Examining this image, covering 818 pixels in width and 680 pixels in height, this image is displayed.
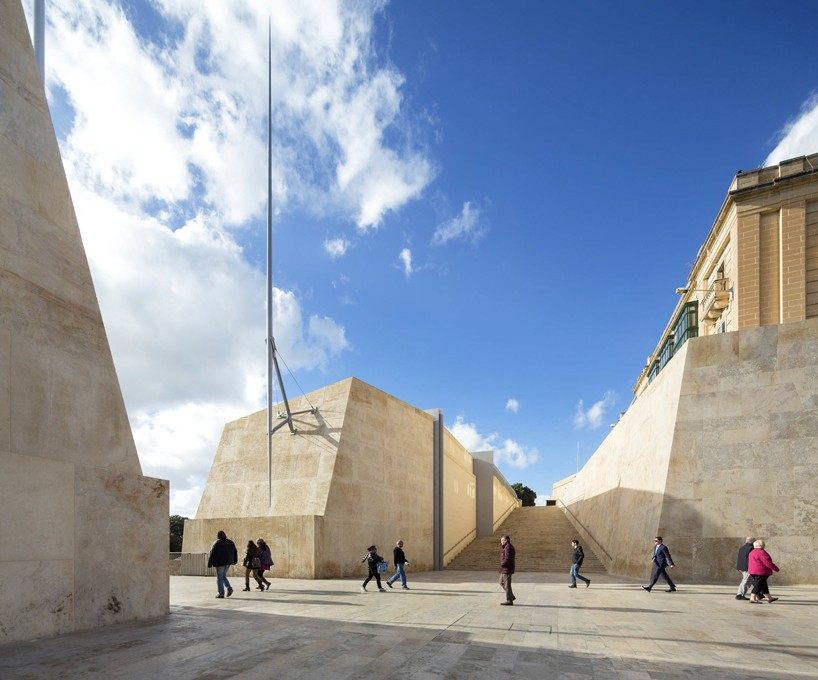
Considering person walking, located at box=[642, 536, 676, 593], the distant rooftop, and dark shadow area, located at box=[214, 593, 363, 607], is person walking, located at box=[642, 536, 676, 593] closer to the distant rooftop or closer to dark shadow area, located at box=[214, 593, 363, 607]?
dark shadow area, located at box=[214, 593, 363, 607]

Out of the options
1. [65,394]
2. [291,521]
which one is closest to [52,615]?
[65,394]

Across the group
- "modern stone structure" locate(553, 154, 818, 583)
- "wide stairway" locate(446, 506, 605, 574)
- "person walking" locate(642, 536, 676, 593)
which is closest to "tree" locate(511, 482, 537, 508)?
"wide stairway" locate(446, 506, 605, 574)

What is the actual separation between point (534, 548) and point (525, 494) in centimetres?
5202

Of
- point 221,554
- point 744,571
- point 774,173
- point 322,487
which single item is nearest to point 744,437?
point 744,571

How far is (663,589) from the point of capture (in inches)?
533

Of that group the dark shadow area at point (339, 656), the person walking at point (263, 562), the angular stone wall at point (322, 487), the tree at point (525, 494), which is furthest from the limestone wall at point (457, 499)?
the tree at point (525, 494)

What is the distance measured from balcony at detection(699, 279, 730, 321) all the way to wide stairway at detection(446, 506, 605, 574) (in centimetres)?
1151

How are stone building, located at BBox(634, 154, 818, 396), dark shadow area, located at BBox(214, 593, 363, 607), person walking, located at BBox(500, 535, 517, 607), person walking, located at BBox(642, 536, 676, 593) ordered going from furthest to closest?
stone building, located at BBox(634, 154, 818, 396) → person walking, located at BBox(642, 536, 676, 593) → person walking, located at BBox(500, 535, 517, 607) → dark shadow area, located at BBox(214, 593, 363, 607)

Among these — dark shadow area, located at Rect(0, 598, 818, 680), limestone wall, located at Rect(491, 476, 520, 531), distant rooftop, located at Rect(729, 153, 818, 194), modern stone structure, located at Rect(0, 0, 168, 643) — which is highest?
distant rooftop, located at Rect(729, 153, 818, 194)

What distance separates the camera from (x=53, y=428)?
7.91m

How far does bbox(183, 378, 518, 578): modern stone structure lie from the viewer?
55.9ft

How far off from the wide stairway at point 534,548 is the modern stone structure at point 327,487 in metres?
2.94

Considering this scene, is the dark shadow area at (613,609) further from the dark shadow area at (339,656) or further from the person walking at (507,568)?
the dark shadow area at (339,656)

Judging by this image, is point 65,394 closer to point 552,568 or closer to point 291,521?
point 291,521
